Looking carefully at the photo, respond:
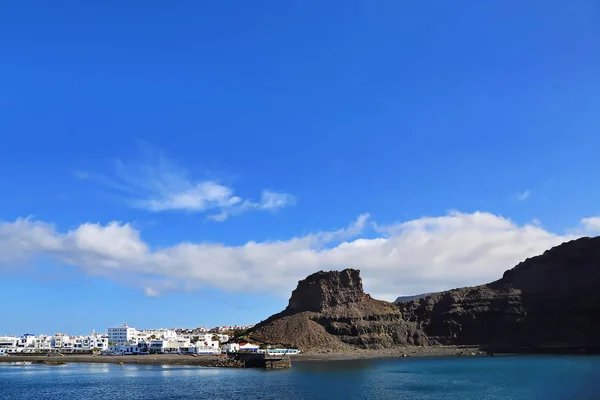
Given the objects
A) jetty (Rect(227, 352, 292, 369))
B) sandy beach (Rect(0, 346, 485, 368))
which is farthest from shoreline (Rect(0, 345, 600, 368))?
jetty (Rect(227, 352, 292, 369))

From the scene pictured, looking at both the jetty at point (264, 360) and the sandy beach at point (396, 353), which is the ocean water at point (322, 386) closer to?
the jetty at point (264, 360)

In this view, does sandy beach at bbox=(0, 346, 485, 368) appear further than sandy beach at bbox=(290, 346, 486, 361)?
No

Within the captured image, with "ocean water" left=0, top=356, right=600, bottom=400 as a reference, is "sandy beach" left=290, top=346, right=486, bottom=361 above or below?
below

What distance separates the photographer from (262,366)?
12450 centimetres

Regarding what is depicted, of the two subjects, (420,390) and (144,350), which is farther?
(144,350)

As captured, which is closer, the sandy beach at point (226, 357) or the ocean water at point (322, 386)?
the ocean water at point (322, 386)

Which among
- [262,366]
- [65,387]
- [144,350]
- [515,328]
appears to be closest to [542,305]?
[515,328]

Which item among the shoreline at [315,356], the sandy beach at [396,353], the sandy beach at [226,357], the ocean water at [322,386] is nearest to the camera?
the ocean water at [322,386]

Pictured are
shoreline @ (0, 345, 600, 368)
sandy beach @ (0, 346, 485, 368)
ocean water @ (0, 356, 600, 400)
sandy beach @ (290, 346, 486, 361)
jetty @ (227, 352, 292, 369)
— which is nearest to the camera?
ocean water @ (0, 356, 600, 400)

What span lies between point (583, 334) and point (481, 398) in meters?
144

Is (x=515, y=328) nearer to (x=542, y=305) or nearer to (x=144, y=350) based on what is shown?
(x=542, y=305)

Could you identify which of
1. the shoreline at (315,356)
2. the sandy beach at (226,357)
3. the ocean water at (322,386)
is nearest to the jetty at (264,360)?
the shoreline at (315,356)

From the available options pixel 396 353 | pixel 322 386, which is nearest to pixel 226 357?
pixel 396 353

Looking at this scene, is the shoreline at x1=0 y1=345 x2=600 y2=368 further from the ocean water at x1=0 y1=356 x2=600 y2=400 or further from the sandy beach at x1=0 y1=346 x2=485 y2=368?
the ocean water at x1=0 y1=356 x2=600 y2=400
